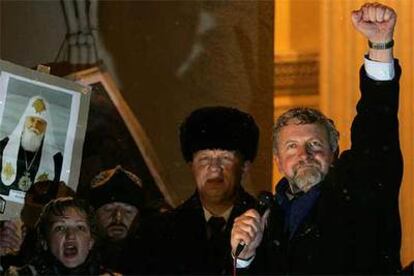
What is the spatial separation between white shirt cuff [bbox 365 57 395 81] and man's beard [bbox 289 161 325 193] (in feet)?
1.01

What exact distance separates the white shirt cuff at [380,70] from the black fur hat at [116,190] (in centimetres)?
109

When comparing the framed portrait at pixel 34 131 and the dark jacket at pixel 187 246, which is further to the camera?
the framed portrait at pixel 34 131

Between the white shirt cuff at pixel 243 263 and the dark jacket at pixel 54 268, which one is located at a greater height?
the white shirt cuff at pixel 243 263

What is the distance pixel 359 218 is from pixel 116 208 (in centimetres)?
103

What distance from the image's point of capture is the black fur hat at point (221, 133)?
205 inches

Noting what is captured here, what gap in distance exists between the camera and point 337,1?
18.7 feet

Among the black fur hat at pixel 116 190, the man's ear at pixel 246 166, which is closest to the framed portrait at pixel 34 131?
the black fur hat at pixel 116 190

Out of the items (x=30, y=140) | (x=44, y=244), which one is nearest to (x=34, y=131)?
(x=30, y=140)

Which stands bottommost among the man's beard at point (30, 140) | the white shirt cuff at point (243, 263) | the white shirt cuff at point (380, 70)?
the white shirt cuff at point (243, 263)

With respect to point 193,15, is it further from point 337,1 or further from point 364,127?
point 364,127

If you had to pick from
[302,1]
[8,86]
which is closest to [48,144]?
[8,86]

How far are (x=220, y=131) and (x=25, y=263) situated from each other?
29.4 inches

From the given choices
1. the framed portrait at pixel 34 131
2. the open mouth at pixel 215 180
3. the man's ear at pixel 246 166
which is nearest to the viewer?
the open mouth at pixel 215 180

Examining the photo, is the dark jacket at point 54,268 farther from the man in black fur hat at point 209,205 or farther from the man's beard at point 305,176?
the man's beard at point 305,176
